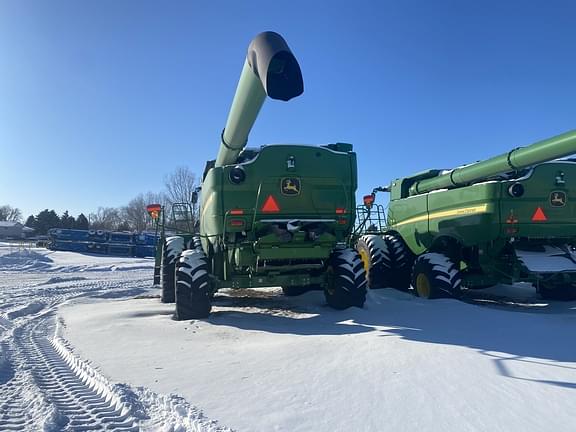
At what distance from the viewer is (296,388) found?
147 inches

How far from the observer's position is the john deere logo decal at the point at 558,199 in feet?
29.6

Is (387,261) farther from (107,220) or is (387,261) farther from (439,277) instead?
(107,220)

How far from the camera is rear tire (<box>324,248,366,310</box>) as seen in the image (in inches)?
308

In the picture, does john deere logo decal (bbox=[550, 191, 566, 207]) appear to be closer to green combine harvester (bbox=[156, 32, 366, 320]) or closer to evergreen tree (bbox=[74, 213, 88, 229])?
green combine harvester (bbox=[156, 32, 366, 320])

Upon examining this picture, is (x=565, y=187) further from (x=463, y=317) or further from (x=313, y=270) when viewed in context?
(x=313, y=270)

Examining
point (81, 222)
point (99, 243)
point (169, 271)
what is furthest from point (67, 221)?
point (169, 271)

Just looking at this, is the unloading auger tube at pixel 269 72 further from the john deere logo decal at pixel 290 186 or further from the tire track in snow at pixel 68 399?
the tire track in snow at pixel 68 399

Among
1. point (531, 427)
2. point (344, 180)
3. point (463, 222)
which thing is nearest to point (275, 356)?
point (531, 427)

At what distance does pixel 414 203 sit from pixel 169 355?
784 cm

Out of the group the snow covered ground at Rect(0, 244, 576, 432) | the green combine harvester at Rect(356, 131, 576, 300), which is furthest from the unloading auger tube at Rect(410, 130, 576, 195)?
the snow covered ground at Rect(0, 244, 576, 432)

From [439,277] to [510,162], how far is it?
2466 mm

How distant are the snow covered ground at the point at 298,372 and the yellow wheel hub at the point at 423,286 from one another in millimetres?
1510

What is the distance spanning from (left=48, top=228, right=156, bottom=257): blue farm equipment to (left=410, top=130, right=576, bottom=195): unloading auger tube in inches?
1123

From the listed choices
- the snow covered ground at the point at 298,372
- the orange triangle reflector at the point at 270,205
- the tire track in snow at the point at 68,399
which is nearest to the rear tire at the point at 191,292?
the snow covered ground at the point at 298,372
